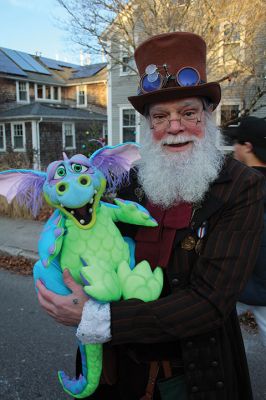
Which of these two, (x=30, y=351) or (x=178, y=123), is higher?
(x=178, y=123)

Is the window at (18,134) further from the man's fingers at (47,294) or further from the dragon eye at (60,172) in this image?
the man's fingers at (47,294)

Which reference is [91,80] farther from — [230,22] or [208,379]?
[208,379]

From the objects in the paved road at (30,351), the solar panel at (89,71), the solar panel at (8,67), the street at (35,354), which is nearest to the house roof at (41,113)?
the solar panel at (8,67)

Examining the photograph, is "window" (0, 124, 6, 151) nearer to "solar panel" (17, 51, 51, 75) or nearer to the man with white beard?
"solar panel" (17, 51, 51, 75)

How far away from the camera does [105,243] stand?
1.41 meters

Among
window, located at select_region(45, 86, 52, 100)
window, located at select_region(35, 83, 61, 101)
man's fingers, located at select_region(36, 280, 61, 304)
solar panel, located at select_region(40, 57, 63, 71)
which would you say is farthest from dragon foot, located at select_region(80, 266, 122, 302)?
solar panel, located at select_region(40, 57, 63, 71)

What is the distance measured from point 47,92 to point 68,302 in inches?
1075

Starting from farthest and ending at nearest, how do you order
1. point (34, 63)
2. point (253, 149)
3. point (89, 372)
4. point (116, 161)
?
point (34, 63), point (253, 149), point (116, 161), point (89, 372)

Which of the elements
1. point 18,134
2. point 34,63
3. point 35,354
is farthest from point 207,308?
point 34,63

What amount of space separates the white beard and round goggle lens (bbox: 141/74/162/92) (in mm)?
197

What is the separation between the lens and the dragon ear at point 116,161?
165 cm

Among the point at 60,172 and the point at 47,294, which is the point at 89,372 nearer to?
the point at 47,294

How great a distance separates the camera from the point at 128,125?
16141 mm

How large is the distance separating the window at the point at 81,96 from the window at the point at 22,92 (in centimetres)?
381
